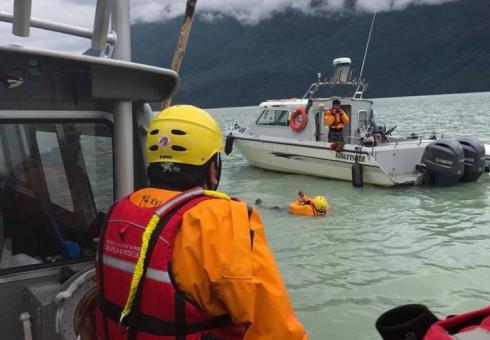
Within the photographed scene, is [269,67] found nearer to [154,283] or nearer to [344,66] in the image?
[344,66]

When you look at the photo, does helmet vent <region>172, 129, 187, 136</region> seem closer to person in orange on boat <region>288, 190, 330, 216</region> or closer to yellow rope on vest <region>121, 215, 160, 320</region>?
yellow rope on vest <region>121, 215, 160, 320</region>

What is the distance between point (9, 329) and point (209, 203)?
5.14 feet

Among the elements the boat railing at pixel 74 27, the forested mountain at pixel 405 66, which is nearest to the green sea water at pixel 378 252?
the boat railing at pixel 74 27

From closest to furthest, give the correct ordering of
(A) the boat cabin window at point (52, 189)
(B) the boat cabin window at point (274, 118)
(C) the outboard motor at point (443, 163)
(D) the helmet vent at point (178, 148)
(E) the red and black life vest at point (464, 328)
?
(E) the red and black life vest at point (464, 328)
(D) the helmet vent at point (178, 148)
(A) the boat cabin window at point (52, 189)
(C) the outboard motor at point (443, 163)
(B) the boat cabin window at point (274, 118)

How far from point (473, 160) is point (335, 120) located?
11.8 ft

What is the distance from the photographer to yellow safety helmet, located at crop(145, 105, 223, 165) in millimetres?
1934

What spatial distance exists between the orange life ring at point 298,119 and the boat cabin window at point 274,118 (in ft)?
1.05

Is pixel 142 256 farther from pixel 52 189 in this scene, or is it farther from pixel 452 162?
pixel 452 162

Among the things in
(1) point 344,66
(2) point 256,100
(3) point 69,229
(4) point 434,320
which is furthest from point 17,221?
(2) point 256,100

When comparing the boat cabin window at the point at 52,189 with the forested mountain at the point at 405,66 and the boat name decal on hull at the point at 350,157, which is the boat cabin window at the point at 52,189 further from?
the forested mountain at the point at 405,66

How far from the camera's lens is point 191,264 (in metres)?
1.72

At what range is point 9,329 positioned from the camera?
2701mm

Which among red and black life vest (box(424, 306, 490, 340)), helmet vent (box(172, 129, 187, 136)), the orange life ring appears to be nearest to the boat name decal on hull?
the orange life ring

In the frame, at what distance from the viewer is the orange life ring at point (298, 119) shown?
15.7 m
